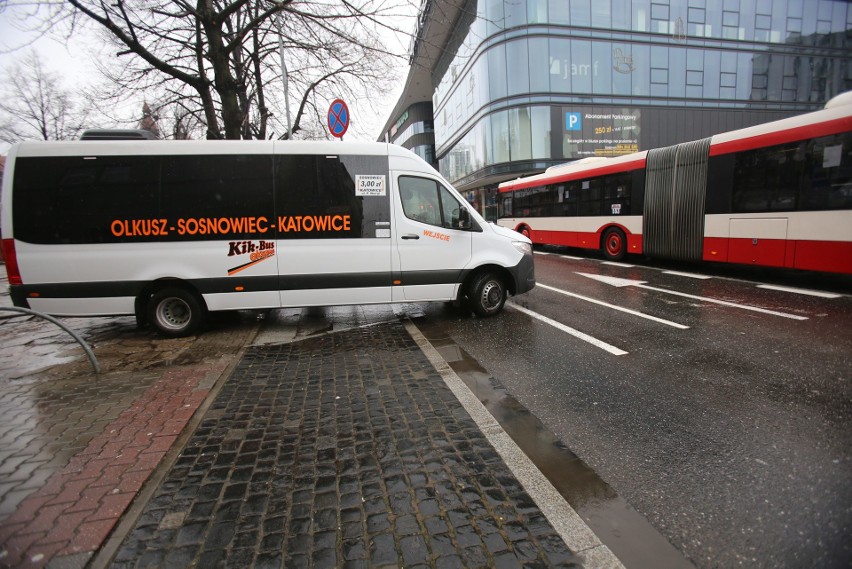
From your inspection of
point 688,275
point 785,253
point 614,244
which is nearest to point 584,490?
point 785,253

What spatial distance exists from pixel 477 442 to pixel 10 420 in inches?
161

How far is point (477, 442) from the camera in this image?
317 centimetres

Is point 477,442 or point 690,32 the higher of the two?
point 690,32

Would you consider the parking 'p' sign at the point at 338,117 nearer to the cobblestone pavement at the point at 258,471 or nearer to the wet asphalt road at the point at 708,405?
the wet asphalt road at the point at 708,405

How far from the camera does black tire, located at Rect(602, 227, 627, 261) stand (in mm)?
12680

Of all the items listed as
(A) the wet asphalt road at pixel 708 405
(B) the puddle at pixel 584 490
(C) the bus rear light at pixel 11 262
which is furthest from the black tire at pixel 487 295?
(C) the bus rear light at pixel 11 262

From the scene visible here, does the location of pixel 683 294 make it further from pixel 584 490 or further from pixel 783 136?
pixel 584 490

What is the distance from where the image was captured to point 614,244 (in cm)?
1305

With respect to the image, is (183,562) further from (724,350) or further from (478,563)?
(724,350)

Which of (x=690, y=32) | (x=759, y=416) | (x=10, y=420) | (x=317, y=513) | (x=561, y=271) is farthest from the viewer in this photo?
(x=690, y=32)

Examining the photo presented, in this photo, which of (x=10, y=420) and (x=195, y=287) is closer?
(x=10, y=420)

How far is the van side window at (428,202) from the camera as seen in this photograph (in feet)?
21.0

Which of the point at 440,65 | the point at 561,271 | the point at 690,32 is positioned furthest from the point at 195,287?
the point at 440,65

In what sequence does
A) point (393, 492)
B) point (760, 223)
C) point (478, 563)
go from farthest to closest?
point (760, 223) → point (393, 492) → point (478, 563)
